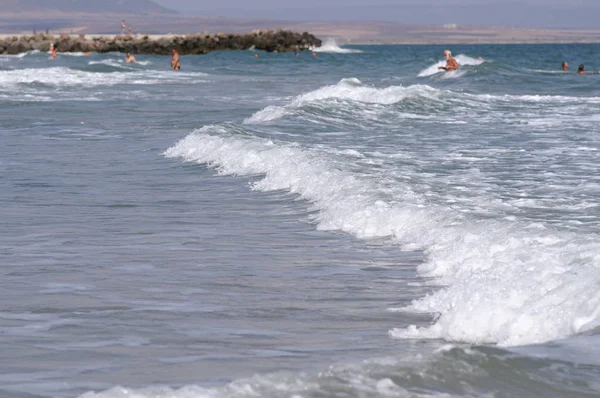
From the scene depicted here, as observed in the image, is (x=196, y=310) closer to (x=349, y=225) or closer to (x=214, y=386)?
(x=214, y=386)

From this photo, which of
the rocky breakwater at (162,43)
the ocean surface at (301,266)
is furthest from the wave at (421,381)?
the rocky breakwater at (162,43)

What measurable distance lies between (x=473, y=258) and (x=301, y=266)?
1.18 m

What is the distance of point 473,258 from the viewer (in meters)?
7.34

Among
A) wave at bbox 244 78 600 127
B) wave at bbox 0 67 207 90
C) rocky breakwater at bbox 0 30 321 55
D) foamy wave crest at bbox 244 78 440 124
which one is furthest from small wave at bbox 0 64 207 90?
rocky breakwater at bbox 0 30 321 55

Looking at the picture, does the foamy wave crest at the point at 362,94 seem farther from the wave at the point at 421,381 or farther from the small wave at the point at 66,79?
the wave at the point at 421,381

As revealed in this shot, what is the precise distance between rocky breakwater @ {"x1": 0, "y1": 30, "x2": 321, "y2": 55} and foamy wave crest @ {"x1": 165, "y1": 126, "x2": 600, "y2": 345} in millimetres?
83528

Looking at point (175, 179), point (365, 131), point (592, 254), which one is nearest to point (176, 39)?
point (365, 131)

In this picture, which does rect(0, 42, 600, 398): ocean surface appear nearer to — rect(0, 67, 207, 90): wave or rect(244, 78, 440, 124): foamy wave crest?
rect(244, 78, 440, 124): foamy wave crest

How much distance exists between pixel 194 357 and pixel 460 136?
42.8 ft

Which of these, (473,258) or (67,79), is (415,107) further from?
(67,79)

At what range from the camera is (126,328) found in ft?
19.0

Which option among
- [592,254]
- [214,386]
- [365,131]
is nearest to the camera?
[214,386]

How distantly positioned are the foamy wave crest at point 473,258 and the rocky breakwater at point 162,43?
83528 mm

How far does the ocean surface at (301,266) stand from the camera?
4.87 metres
